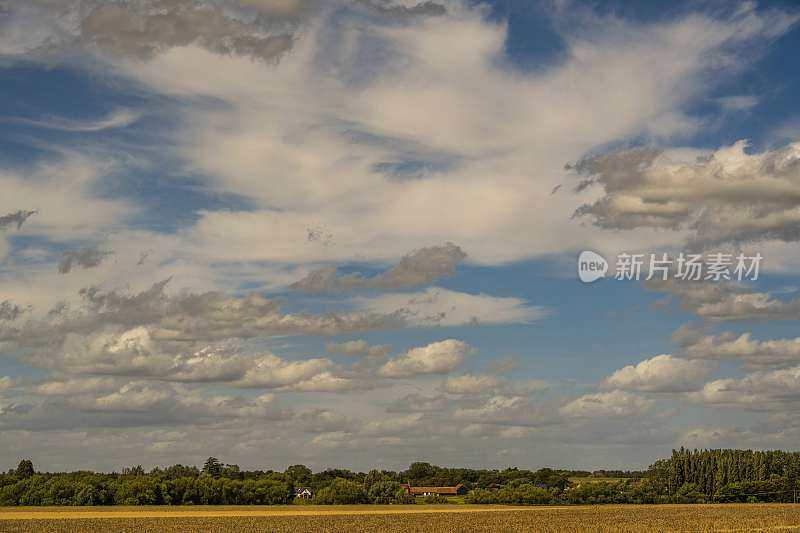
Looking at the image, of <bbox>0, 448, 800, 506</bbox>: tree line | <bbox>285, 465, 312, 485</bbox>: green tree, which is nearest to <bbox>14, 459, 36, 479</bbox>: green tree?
<bbox>0, 448, 800, 506</bbox>: tree line

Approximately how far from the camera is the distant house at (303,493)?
561 ft

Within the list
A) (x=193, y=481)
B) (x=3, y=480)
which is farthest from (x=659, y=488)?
(x=3, y=480)

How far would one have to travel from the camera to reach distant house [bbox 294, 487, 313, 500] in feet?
561

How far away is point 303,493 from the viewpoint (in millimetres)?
175000

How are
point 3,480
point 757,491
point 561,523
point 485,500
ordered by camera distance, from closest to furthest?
point 561,523
point 3,480
point 485,500
point 757,491

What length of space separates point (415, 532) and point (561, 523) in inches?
812

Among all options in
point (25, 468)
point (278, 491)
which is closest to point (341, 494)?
point (278, 491)

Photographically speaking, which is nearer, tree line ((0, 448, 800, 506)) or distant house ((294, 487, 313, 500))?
tree line ((0, 448, 800, 506))

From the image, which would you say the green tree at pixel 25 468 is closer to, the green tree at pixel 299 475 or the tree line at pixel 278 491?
the tree line at pixel 278 491

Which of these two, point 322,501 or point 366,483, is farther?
point 366,483

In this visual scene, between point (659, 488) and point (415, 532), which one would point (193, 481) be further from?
point (659, 488)

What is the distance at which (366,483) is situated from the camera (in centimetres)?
17538

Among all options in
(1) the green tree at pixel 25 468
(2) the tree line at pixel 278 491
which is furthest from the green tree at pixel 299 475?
(1) the green tree at pixel 25 468

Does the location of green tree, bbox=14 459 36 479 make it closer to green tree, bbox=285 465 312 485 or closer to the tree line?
the tree line
